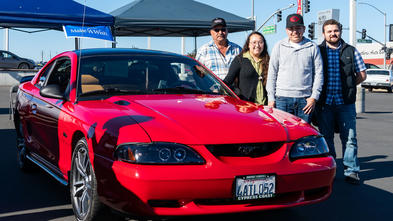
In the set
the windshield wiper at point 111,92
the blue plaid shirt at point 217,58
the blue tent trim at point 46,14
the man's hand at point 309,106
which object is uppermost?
the blue tent trim at point 46,14

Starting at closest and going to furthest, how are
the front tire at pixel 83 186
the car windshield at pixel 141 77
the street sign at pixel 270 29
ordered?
the front tire at pixel 83 186
the car windshield at pixel 141 77
the street sign at pixel 270 29

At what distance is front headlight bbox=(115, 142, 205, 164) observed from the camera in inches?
125

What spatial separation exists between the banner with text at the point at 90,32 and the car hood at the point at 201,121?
810cm

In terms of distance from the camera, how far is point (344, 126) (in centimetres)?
579

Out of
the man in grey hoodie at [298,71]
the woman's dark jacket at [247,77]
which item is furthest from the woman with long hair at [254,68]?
the man in grey hoodie at [298,71]

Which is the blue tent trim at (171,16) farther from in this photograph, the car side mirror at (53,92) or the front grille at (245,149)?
the front grille at (245,149)

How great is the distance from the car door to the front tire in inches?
22.8

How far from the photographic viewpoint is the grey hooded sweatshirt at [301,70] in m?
5.38

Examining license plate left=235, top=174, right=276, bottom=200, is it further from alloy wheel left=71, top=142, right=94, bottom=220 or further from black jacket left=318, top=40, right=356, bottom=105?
black jacket left=318, top=40, right=356, bottom=105

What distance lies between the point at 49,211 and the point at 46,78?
1.65 m

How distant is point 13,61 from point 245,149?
34.9 m

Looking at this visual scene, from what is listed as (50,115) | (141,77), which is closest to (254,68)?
(141,77)

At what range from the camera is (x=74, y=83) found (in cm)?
440

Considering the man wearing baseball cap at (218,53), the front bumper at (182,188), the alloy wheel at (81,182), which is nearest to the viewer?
the front bumper at (182,188)
